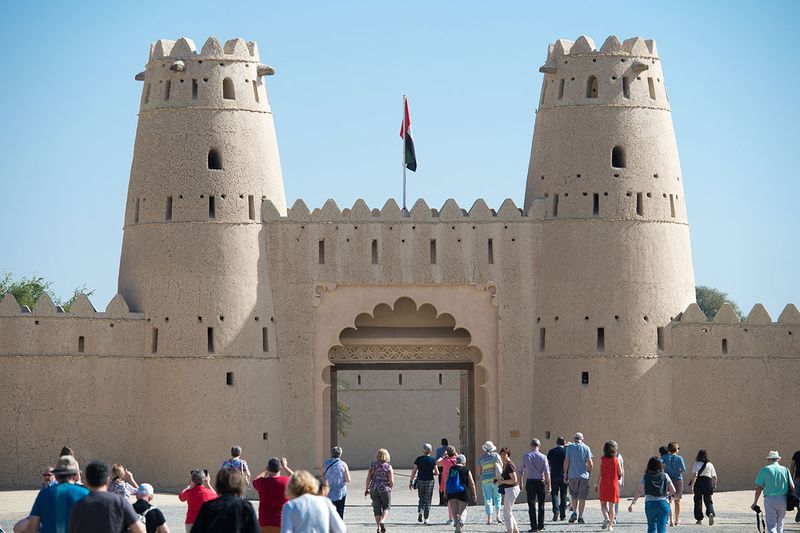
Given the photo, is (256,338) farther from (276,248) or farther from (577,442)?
(577,442)

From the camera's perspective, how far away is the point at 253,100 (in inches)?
1366

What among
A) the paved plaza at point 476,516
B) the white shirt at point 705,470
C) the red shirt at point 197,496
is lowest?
the paved plaza at point 476,516

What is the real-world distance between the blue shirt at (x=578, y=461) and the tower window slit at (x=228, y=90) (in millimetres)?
13166

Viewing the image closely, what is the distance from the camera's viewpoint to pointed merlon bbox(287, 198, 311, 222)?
34344 millimetres

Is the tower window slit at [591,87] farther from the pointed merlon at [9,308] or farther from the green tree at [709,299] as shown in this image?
the green tree at [709,299]

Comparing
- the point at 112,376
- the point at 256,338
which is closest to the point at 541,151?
the point at 256,338

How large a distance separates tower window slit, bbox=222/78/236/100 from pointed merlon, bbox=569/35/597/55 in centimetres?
756

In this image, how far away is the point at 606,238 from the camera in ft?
112

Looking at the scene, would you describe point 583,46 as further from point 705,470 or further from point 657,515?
point 657,515

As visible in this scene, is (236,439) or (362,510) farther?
(236,439)

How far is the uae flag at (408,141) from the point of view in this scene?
119 ft

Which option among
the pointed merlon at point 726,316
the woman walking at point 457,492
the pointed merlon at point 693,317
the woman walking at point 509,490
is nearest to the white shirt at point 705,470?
the woman walking at point 509,490

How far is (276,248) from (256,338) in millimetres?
2067

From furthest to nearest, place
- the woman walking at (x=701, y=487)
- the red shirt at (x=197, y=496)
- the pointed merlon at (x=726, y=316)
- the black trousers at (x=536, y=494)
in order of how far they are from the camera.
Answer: the pointed merlon at (x=726, y=316)
the woman walking at (x=701, y=487)
the black trousers at (x=536, y=494)
the red shirt at (x=197, y=496)
